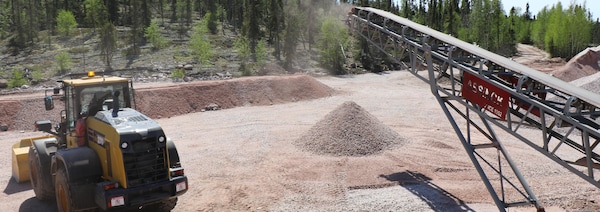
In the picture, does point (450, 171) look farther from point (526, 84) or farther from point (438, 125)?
point (438, 125)

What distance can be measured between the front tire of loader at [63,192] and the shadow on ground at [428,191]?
323 inches

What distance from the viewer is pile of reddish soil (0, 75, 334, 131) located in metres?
23.6

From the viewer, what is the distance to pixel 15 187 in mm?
13086

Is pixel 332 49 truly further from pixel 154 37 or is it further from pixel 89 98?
pixel 89 98

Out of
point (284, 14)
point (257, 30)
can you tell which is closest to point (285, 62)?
point (257, 30)

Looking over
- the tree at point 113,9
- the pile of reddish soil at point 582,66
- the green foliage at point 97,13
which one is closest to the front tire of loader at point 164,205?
the pile of reddish soil at point 582,66

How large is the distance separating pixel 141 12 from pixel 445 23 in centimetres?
4712

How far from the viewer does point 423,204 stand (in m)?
11.7

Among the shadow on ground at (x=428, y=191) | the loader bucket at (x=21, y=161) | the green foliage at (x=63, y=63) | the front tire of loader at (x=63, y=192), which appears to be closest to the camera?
the front tire of loader at (x=63, y=192)

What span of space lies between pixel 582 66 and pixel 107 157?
4364 centimetres

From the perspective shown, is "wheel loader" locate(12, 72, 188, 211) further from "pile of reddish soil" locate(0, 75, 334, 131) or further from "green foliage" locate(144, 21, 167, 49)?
"green foliage" locate(144, 21, 167, 49)

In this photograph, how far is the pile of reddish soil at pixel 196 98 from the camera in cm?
2359

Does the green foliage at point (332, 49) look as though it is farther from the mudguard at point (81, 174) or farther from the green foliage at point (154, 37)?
the mudguard at point (81, 174)

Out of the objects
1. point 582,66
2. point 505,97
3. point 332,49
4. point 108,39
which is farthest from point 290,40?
point 505,97
